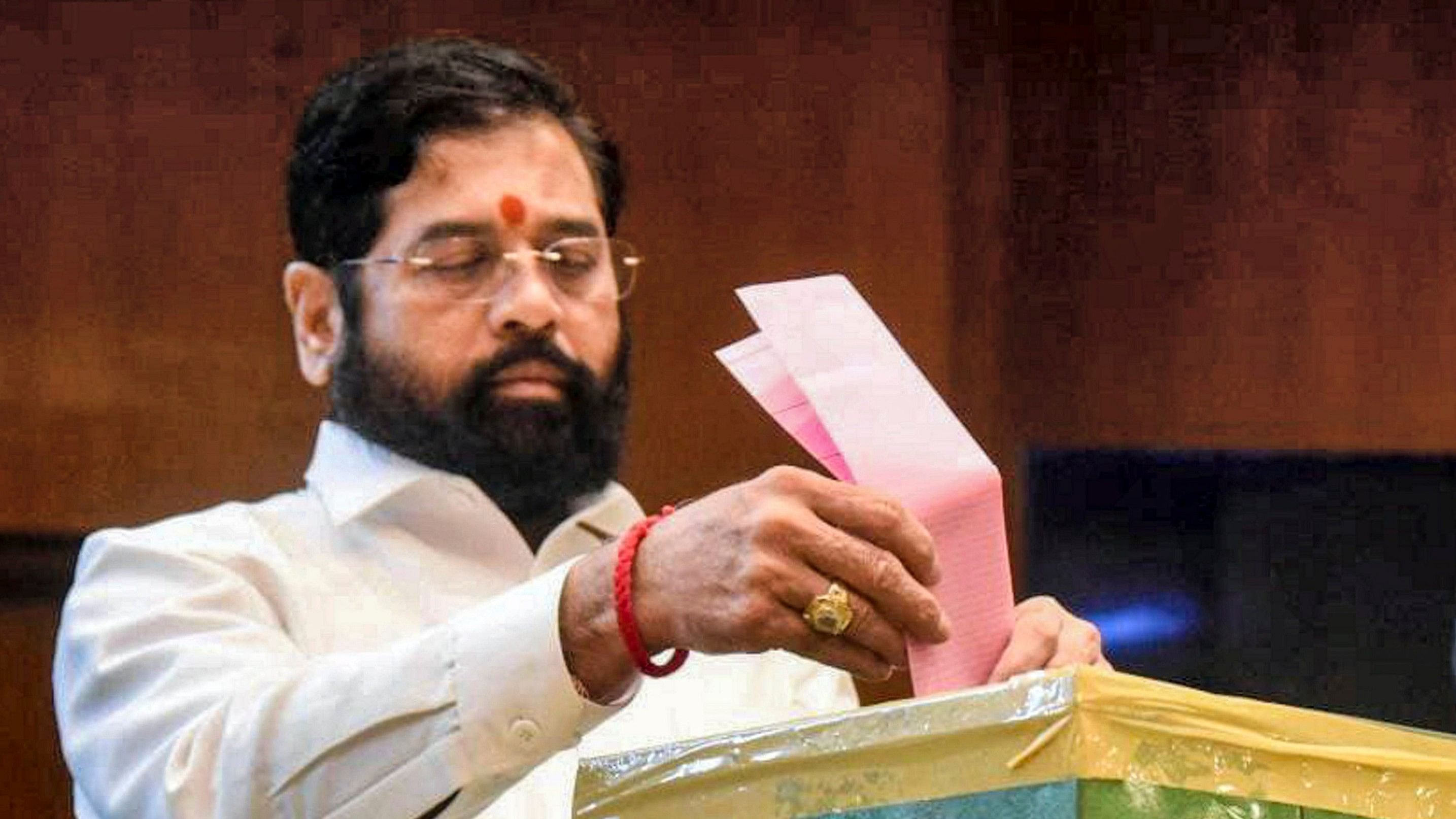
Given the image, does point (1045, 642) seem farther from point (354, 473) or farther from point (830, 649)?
point (354, 473)

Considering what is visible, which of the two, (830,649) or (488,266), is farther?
(488,266)

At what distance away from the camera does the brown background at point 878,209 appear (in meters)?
2.42

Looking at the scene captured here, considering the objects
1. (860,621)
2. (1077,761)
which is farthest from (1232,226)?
(1077,761)

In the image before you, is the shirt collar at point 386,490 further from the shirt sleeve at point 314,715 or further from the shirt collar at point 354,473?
the shirt sleeve at point 314,715

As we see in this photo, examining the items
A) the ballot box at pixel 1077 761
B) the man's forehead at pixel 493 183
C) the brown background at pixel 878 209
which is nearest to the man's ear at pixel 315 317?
the man's forehead at pixel 493 183

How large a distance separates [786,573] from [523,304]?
2.42 ft

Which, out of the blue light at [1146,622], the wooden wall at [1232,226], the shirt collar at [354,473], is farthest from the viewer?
Result: the wooden wall at [1232,226]

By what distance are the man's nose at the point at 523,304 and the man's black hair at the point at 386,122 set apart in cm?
13

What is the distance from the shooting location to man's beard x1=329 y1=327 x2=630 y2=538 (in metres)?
1.72

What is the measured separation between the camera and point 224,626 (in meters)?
1.46

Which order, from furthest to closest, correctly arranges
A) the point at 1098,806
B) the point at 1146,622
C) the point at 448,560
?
the point at 1146,622 < the point at 448,560 < the point at 1098,806

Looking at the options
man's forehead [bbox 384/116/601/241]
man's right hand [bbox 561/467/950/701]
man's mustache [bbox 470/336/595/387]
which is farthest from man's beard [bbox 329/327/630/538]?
man's right hand [bbox 561/467/950/701]

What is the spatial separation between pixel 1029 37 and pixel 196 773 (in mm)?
1766

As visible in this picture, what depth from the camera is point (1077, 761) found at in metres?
0.77
